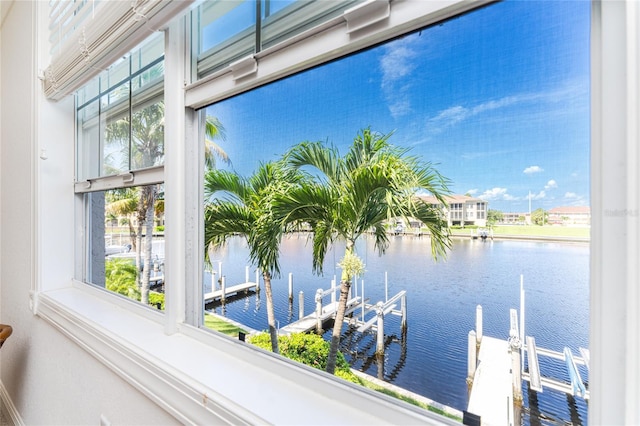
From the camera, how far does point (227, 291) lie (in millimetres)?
934

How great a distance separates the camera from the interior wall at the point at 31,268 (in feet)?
3.73

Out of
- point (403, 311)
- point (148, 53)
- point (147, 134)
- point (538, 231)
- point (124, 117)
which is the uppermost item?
point (148, 53)

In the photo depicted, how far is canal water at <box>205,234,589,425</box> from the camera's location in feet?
1.52

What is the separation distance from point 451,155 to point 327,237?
329mm

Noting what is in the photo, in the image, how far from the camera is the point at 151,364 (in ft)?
2.65

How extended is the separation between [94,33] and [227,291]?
1.06 m

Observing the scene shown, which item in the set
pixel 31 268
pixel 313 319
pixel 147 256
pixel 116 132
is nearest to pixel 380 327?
pixel 313 319

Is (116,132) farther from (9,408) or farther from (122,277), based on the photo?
(9,408)

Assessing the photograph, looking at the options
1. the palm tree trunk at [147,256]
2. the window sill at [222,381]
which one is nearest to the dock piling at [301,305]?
the window sill at [222,381]

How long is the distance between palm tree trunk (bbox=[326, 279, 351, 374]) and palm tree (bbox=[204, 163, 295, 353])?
17 centimetres

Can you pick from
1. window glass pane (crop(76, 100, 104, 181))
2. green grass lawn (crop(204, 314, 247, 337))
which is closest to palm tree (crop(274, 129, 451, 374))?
green grass lawn (crop(204, 314, 247, 337))

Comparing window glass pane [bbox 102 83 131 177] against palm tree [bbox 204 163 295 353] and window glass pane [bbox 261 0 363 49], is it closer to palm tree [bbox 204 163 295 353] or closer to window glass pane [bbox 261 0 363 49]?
palm tree [bbox 204 163 295 353]

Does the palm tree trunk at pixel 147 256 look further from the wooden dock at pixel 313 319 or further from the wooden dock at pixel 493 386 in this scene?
Result: the wooden dock at pixel 493 386

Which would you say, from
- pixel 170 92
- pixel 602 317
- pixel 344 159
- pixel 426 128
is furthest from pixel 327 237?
pixel 170 92
